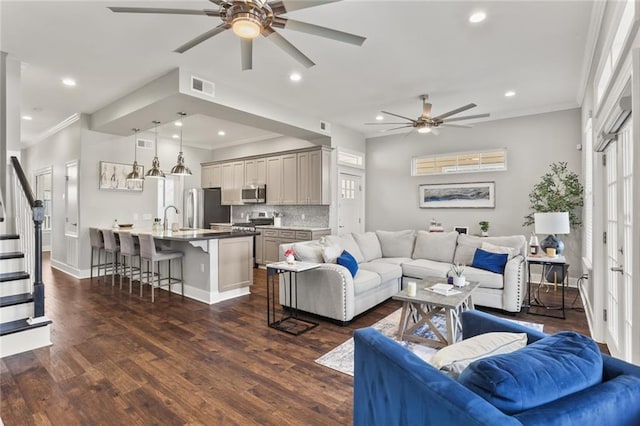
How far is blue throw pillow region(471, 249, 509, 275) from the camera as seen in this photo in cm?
425

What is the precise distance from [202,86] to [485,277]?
4.42 meters

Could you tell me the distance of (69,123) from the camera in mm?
6555

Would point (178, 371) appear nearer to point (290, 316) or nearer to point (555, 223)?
point (290, 316)

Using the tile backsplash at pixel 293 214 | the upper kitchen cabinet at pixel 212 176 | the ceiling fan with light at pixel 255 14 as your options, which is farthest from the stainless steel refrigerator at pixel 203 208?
the ceiling fan with light at pixel 255 14

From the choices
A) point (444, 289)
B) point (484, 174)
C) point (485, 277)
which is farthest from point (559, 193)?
point (444, 289)

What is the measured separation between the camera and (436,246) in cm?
523

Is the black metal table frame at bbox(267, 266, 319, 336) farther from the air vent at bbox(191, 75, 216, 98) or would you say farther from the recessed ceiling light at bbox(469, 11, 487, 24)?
the recessed ceiling light at bbox(469, 11, 487, 24)

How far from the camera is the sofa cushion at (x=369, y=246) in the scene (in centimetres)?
527

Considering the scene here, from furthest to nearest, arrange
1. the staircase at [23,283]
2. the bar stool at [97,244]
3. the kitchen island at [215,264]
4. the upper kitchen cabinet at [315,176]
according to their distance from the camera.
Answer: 1. the upper kitchen cabinet at [315,176]
2. the bar stool at [97,244]
3. the kitchen island at [215,264]
4. the staircase at [23,283]

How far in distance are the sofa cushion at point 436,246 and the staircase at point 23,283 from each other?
484 centimetres

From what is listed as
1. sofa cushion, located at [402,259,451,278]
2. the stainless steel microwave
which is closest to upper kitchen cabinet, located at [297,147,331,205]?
the stainless steel microwave

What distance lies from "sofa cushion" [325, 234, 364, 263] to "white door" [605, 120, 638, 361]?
291 centimetres

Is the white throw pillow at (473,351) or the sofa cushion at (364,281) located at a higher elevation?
the white throw pillow at (473,351)

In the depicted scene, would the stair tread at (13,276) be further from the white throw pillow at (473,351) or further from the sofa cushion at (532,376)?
the sofa cushion at (532,376)
